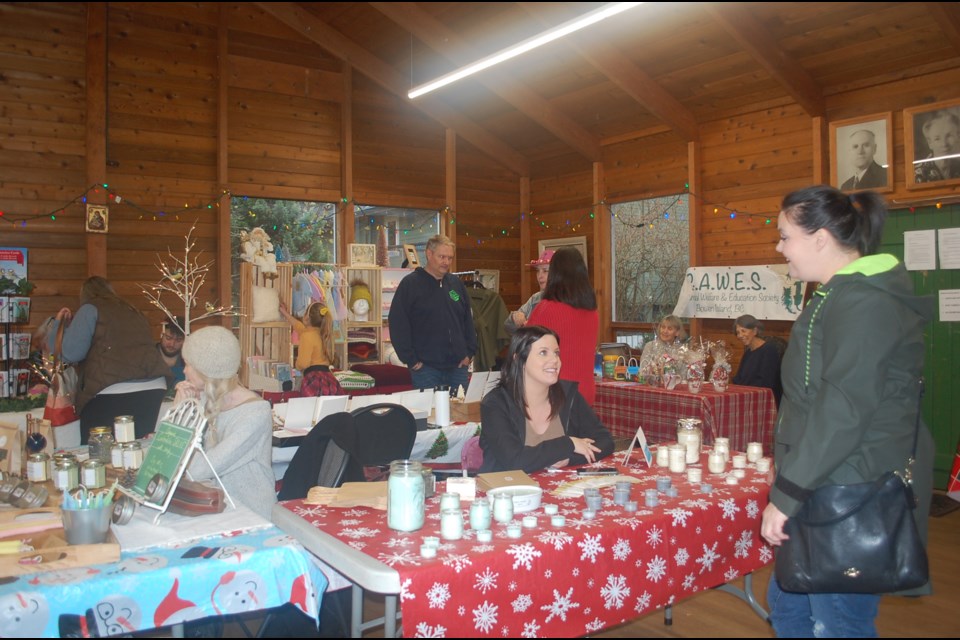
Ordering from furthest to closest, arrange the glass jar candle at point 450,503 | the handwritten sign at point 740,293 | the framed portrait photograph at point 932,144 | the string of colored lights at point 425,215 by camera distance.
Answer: the string of colored lights at point 425,215 → the handwritten sign at point 740,293 → the framed portrait photograph at point 932,144 → the glass jar candle at point 450,503

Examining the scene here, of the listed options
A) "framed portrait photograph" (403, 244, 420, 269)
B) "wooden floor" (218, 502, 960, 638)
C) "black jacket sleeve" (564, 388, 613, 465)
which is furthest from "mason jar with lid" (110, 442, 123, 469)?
"framed portrait photograph" (403, 244, 420, 269)

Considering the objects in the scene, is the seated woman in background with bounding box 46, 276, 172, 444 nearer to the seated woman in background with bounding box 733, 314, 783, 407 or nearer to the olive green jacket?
the olive green jacket

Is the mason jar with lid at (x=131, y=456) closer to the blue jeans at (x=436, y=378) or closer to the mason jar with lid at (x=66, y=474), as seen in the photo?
the mason jar with lid at (x=66, y=474)

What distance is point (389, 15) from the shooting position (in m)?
6.97

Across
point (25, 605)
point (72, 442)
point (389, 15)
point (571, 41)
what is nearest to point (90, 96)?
point (389, 15)

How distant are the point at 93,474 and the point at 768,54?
538cm

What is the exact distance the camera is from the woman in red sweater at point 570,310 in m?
4.08

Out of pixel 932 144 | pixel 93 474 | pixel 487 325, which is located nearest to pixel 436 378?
pixel 487 325

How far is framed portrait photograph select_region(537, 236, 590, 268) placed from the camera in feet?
27.5

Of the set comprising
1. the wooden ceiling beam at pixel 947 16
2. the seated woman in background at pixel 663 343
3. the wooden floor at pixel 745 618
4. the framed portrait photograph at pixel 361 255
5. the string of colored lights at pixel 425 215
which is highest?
the wooden ceiling beam at pixel 947 16

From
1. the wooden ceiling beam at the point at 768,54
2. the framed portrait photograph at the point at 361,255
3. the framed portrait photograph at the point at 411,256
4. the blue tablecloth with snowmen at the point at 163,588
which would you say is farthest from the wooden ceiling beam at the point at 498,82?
the blue tablecloth with snowmen at the point at 163,588

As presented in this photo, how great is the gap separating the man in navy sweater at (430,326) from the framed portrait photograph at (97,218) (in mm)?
3127

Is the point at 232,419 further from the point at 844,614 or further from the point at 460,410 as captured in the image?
the point at 460,410

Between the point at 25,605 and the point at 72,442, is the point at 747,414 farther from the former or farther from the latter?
the point at 25,605
